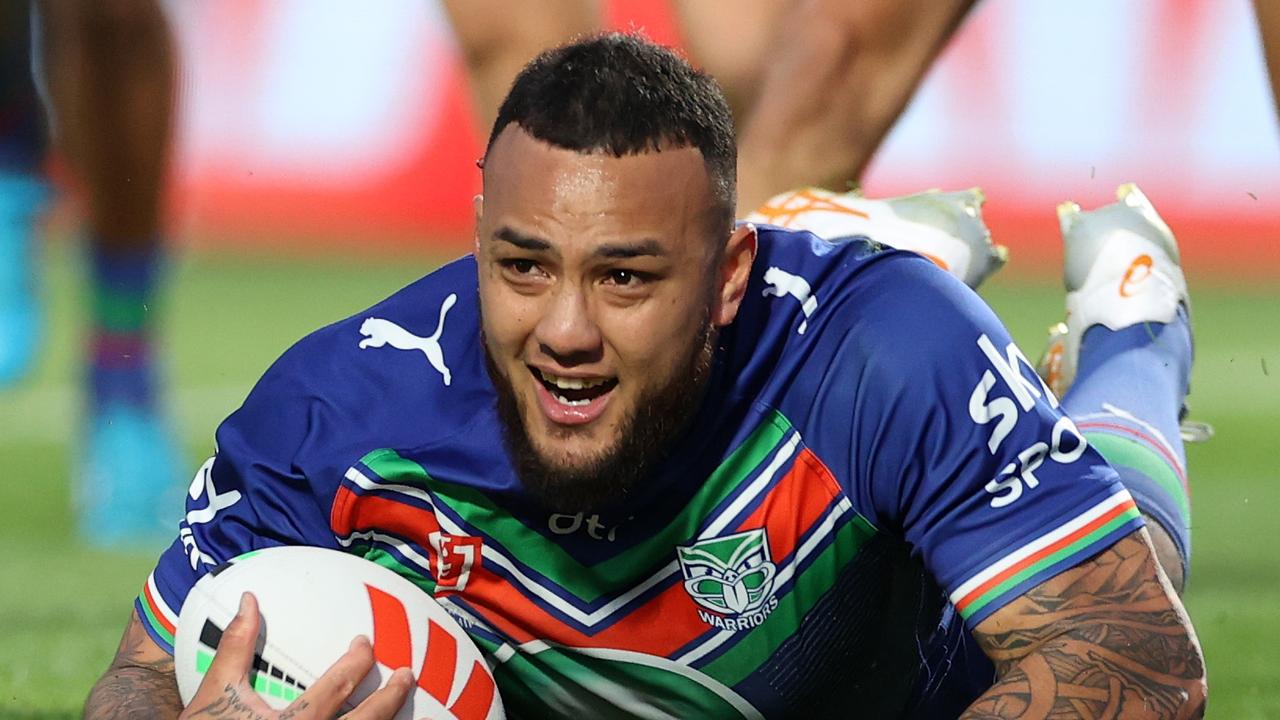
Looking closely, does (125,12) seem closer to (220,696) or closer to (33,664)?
(33,664)

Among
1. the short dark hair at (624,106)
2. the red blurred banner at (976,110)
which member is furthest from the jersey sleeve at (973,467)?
the red blurred banner at (976,110)

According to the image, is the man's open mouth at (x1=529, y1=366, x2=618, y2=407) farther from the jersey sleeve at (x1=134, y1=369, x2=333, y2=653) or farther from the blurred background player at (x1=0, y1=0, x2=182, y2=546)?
the blurred background player at (x1=0, y1=0, x2=182, y2=546)

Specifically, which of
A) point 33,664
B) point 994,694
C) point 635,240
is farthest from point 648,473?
point 33,664

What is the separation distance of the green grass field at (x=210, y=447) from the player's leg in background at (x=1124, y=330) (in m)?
0.65

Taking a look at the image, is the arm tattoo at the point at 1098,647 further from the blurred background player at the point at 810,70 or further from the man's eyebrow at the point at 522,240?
the blurred background player at the point at 810,70

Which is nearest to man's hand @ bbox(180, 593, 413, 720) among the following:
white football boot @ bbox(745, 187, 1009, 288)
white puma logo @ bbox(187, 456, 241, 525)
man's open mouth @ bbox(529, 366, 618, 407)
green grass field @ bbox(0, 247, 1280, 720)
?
white puma logo @ bbox(187, 456, 241, 525)

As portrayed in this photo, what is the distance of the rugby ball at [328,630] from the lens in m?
2.85

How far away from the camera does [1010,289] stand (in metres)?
10.1

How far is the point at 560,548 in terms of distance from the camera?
306cm

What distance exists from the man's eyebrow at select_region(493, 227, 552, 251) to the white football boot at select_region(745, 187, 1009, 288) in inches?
60.7

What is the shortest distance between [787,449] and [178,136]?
6.32m

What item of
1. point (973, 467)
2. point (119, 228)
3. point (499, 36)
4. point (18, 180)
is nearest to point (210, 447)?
point (119, 228)

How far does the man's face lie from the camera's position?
8.89 ft

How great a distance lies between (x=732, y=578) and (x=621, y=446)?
0.33 metres
